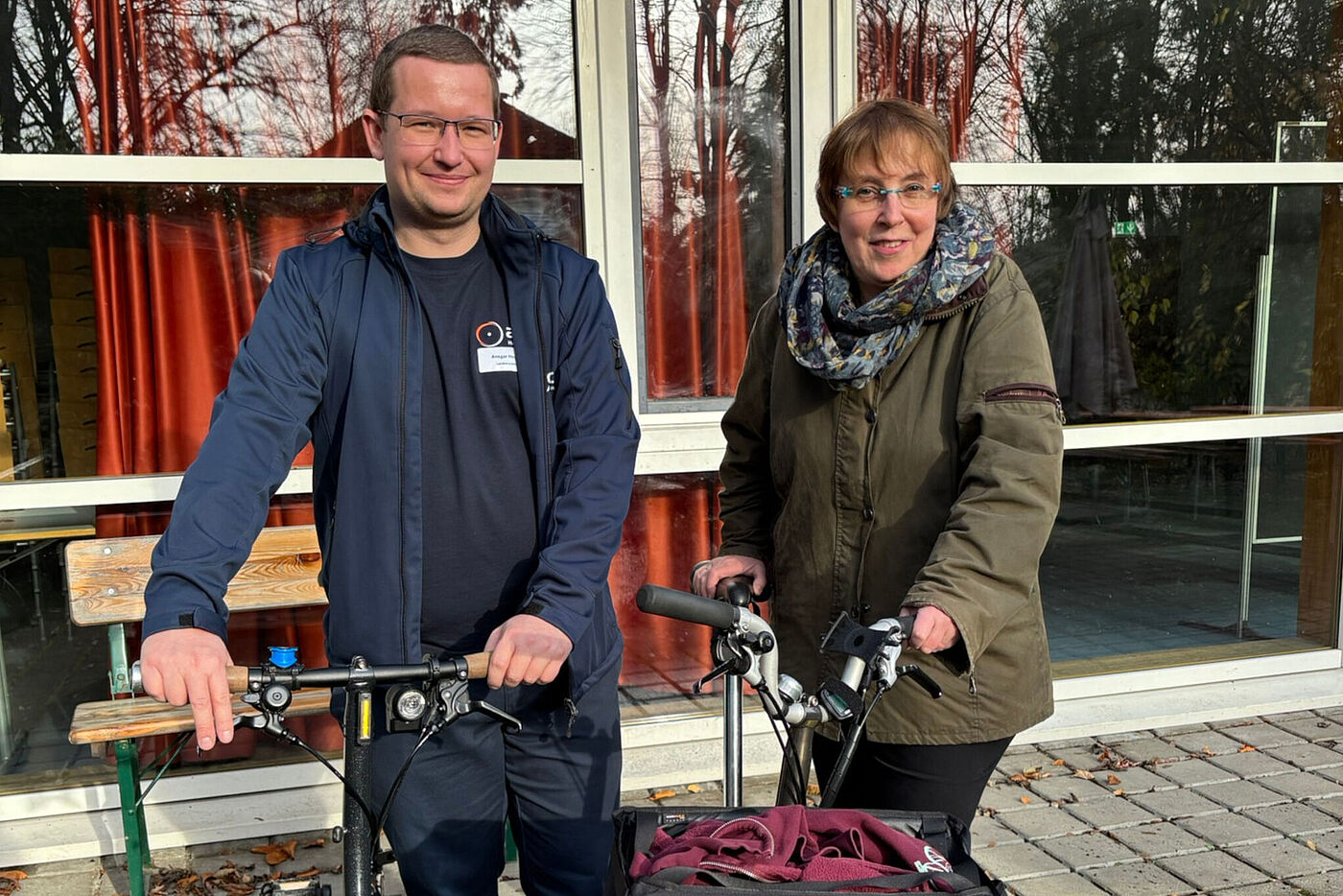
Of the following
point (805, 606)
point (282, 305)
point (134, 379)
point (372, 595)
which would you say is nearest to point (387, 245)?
point (282, 305)

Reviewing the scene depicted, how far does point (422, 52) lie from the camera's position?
6.87 feet

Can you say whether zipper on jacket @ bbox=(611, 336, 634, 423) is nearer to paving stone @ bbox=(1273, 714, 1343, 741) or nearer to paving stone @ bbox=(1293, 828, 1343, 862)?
paving stone @ bbox=(1293, 828, 1343, 862)

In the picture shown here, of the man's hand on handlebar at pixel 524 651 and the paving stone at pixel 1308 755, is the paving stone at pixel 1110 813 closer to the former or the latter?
the paving stone at pixel 1308 755

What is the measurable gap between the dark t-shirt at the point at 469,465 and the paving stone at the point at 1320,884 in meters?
3.11

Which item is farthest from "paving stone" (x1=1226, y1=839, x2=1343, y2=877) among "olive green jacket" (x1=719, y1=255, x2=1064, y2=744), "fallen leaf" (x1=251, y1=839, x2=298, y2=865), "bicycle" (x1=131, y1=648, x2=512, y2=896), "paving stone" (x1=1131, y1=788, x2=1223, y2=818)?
"fallen leaf" (x1=251, y1=839, x2=298, y2=865)

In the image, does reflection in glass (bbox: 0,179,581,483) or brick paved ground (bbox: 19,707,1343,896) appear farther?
reflection in glass (bbox: 0,179,581,483)

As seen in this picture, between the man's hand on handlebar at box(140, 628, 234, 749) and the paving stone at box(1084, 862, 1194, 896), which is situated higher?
the man's hand on handlebar at box(140, 628, 234, 749)

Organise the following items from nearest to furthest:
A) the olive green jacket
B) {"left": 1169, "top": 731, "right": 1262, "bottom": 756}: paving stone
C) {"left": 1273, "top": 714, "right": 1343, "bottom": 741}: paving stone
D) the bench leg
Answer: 1. the olive green jacket
2. the bench leg
3. {"left": 1169, "top": 731, "right": 1262, "bottom": 756}: paving stone
4. {"left": 1273, "top": 714, "right": 1343, "bottom": 741}: paving stone

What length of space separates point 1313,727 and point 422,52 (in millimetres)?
5198

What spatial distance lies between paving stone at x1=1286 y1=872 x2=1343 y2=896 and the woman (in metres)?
2.20

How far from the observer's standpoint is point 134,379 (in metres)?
4.09

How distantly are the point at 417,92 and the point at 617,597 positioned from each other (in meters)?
2.95

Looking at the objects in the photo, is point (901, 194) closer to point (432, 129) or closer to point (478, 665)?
point (432, 129)

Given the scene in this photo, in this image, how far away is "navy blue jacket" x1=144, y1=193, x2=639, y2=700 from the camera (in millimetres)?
2068
